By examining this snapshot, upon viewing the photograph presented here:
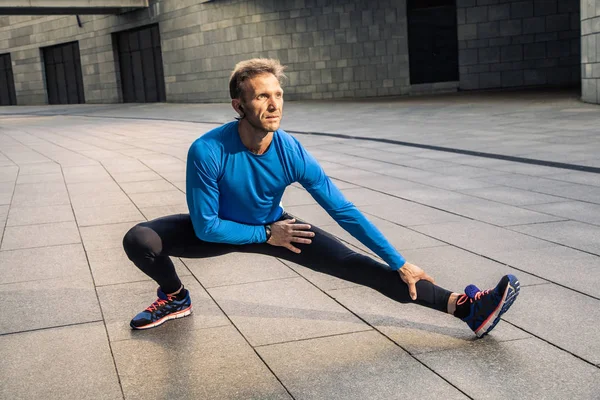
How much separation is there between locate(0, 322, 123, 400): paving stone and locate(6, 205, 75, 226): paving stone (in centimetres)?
340

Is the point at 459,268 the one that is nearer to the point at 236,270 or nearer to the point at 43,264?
the point at 236,270

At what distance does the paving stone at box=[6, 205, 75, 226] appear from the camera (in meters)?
7.16

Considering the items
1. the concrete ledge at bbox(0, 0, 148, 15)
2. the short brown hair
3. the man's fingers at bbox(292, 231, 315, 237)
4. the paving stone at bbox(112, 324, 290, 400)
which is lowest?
the paving stone at bbox(112, 324, 290, 400)

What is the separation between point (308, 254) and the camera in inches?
147

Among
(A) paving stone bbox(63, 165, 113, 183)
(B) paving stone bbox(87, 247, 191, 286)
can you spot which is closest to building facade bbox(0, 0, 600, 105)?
(A) paving stone bbox(63, 165, 113, 183)

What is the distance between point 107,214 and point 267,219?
4008mm

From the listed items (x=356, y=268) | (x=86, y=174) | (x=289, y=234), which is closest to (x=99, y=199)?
(x=86, y=174)

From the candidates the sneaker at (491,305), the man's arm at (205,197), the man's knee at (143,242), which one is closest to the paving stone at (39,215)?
the man's knee at (143,242)

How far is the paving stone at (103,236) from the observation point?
6000mm

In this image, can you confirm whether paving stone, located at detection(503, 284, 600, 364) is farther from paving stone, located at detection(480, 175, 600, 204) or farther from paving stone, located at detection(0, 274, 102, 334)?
paving stone, located at detection(480, 175, 600, 204)

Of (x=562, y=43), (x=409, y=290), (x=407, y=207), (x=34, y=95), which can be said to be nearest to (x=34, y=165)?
(x=407, y=207)

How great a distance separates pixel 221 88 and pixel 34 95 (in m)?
17.2

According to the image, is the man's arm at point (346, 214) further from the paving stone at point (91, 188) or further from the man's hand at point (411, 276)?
the paving stone at point (91, 188)

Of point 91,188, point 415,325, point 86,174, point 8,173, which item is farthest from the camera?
point 8,173
